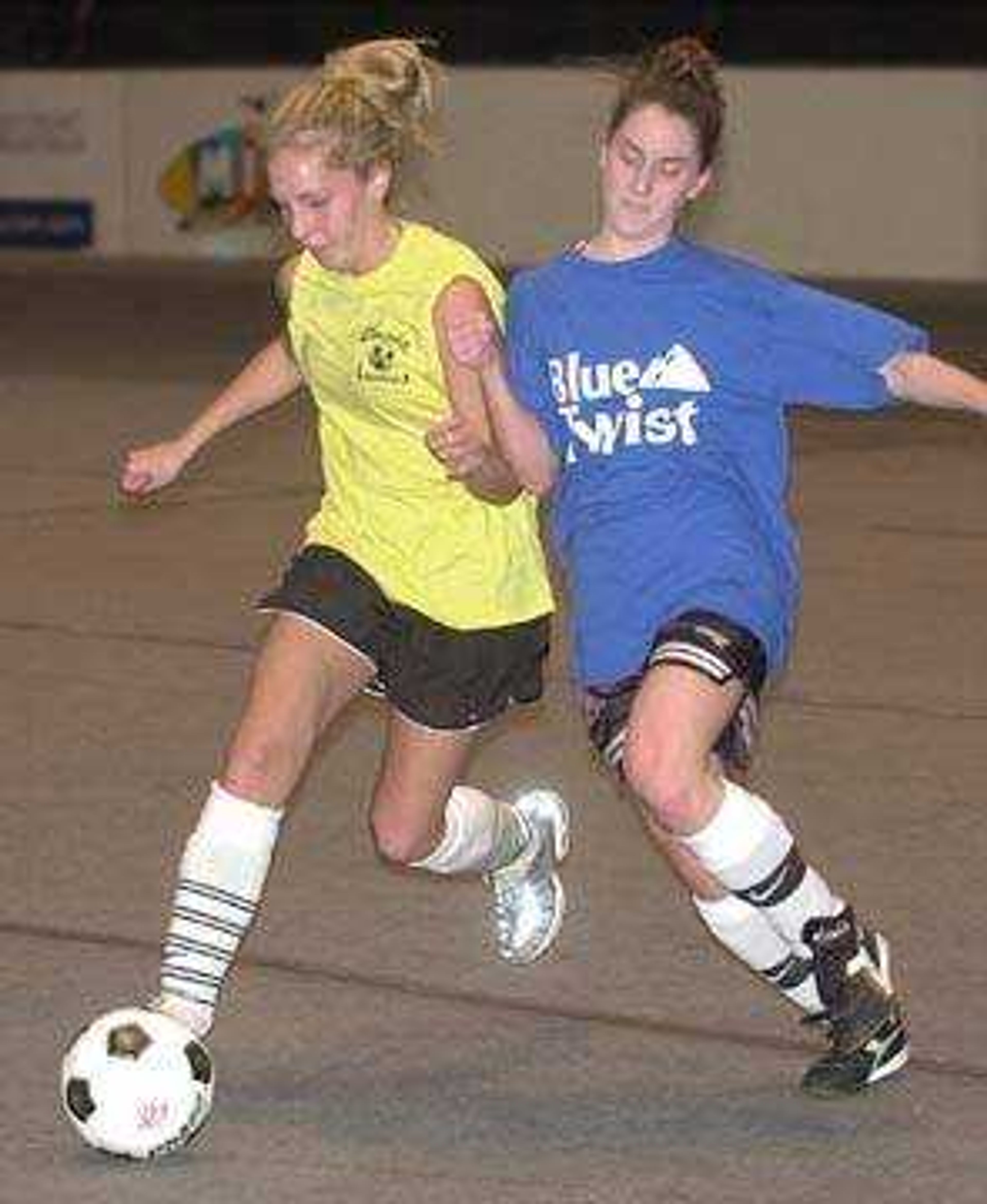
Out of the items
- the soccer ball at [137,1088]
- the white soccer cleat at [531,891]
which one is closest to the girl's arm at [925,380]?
the white soccer cleat at [531,891]

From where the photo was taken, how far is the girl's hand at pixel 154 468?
663 centimetres

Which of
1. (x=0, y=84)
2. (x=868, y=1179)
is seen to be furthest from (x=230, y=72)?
(x=868, y=1179)

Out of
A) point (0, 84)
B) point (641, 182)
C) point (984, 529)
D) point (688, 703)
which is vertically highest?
point (641, 182)

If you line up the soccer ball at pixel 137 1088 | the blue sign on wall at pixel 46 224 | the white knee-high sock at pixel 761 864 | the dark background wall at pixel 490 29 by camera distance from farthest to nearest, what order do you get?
the dark background wall at pixel 490 29 < the blue sign on wall at pixel 46 224 < the white knee-high sock at pixel 761 864 < the soccer ball at pixel 137 1088

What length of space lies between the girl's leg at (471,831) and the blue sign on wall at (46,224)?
24.7 meters

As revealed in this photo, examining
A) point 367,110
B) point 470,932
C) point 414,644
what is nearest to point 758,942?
point 414,644

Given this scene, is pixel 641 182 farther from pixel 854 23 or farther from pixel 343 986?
pixel 854 23

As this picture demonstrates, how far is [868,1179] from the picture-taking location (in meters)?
5.62

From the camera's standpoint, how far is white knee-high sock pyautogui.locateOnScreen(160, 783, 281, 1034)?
597 centimetres

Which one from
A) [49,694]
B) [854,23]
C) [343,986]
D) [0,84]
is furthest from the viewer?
[854,23]

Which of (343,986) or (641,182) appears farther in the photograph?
(343,986)

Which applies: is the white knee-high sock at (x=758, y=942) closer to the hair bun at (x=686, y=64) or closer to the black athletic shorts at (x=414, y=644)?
the black athletic shorts at (x=414, y=644)

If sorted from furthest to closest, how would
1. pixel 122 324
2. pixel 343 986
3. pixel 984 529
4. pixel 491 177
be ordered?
1. pixel 491 177
2. pixel 122 324
3. pixel 984 529
4. pixel 343 986

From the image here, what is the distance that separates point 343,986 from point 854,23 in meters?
29.0
